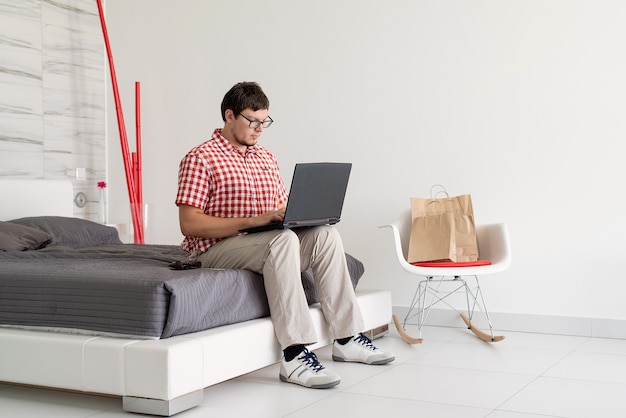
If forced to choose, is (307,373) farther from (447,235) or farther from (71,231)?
(71,231)

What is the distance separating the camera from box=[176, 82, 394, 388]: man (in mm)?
2953

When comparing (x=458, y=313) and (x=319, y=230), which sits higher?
(x=319, y=230)

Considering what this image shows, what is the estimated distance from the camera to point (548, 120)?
4160 mm

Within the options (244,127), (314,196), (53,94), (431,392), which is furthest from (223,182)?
(53,94)

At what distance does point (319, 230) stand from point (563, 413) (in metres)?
1.16

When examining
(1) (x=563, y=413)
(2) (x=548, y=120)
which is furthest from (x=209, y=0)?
(1) (x=563, y=413)

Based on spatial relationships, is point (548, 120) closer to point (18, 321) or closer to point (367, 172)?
point (367, 172)

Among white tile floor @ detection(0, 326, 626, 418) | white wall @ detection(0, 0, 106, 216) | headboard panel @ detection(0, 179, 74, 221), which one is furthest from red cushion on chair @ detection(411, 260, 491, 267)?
white wall @ detection(0, 0, 106, 216)

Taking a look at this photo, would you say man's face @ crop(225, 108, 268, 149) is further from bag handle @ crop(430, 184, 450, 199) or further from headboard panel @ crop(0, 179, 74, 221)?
headboard panel @ crop(0, 179, 74, 221)

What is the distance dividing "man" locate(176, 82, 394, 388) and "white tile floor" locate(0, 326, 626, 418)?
0.38 ft

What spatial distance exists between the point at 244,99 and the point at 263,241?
0.59 meters

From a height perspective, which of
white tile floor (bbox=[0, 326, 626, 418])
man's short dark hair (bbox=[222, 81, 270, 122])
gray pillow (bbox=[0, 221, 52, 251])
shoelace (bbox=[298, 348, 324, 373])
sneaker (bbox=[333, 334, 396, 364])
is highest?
man's short dark hair (bbox=[222, 81, 270, 122])

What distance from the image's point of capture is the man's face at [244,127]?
319 centimetres

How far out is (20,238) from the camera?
Answer: 3.78 meters
